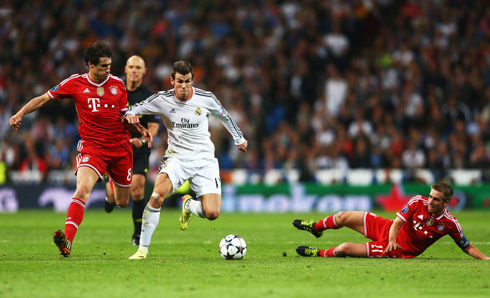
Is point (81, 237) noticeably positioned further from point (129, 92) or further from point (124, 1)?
point (124, 1)

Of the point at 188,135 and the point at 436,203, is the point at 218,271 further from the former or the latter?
the point at 436,203

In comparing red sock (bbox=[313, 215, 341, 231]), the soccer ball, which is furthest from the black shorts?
red sock (bbox=[313, 215, 341, 231])

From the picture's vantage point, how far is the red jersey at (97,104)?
30.0 feet

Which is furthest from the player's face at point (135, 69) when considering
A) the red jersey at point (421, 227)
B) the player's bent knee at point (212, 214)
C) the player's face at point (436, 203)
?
the player's face at point (436, 203)

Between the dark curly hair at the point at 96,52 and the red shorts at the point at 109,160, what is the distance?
39.1 inches

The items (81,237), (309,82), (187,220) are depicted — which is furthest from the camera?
(309,82)

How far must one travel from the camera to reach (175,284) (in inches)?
265

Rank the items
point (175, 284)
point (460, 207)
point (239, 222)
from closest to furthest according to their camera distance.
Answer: point (175, 284)
point (239, 222)
point (460, 207)

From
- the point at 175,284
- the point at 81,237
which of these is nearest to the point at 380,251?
the point at 175,284

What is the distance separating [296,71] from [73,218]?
49.6ft

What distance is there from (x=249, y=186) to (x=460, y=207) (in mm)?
5677

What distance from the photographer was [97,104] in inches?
361

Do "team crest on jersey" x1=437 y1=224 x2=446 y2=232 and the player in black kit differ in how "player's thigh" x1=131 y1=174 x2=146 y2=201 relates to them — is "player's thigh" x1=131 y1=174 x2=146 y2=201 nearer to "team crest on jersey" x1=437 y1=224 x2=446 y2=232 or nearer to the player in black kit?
the player in black kit

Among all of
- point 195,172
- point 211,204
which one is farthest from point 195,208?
point 195,172
